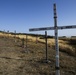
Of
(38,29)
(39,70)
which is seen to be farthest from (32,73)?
(38,29)

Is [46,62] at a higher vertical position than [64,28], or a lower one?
lower

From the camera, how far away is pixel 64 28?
23.6 feet

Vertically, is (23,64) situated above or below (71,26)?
below

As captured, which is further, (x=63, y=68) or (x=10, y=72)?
(x=63, y=68)

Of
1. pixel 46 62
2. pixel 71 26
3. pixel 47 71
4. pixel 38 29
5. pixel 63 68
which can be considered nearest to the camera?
pixel 71 26

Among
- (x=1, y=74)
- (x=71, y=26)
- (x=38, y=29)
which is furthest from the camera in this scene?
(x=1, y=74)

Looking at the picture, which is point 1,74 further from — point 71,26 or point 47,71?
point 71,26

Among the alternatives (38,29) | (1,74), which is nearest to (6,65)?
(1,74)

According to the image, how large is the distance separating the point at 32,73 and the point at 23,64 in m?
1.95

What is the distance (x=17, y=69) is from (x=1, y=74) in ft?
4.04

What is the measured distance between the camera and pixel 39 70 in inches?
452

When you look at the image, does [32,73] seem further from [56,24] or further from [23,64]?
[56,24]

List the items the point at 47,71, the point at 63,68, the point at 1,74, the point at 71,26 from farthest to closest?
the point at 63,68 → the point at 47,71 → the point at 1,74 → the point at 71,26

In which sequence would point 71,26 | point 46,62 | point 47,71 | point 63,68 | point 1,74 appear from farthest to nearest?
1. point 46,62
2. point 63,68
3. point 47,71
4. point 1,74
5. point 71,26
